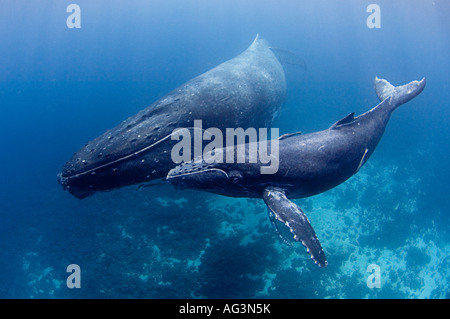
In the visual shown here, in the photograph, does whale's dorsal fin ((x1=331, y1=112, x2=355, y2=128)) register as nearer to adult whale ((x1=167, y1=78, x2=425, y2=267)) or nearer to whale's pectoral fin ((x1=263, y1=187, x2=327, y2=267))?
adult whale ((x1=167, y1=78, x2=425, y2=267))

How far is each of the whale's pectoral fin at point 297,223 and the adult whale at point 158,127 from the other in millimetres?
2885

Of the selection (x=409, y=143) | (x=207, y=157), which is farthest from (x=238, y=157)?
(x=409, y=143)

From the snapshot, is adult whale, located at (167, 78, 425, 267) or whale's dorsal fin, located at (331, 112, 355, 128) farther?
whale's dorsal fin, located at (331, 112, 355, 128)

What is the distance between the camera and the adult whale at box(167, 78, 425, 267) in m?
6.39

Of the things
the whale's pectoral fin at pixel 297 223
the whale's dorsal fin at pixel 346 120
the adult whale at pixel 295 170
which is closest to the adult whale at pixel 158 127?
the adult whale at pixel 295 170

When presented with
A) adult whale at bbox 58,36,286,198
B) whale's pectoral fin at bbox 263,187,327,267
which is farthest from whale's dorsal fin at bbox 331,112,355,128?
adult whale at bbox 58,36,286,198

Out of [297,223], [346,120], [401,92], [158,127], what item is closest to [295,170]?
[297,223]

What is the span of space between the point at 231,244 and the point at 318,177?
260 inches

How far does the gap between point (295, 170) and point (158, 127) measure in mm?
3757

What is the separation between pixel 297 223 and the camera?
6180 millimetres

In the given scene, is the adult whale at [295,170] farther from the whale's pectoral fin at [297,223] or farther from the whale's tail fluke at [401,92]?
the whale's tail fluke at [401,92]

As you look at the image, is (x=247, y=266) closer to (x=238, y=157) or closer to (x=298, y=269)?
(x=298, y=269)

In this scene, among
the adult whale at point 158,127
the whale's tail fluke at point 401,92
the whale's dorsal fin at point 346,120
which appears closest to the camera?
the adult whale at point 158,127

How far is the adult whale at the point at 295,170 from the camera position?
6387 mm
